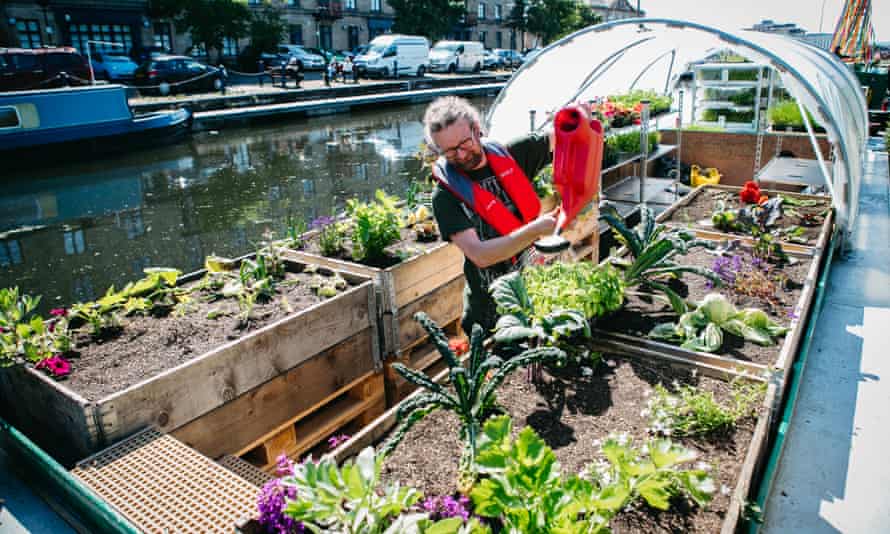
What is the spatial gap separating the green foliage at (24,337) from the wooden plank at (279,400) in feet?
2.79

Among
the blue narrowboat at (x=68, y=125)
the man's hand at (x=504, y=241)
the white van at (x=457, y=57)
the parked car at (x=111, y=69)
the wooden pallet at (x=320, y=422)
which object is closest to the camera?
the man's hand at (x=504, y=241)

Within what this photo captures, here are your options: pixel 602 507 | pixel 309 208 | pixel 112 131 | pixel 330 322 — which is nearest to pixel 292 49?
Answer: pixel 112 131

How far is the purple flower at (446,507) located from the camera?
1792 millimetres

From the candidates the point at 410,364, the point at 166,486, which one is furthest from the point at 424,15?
the point at 166,486

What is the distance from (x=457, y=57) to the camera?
34688 millimetres

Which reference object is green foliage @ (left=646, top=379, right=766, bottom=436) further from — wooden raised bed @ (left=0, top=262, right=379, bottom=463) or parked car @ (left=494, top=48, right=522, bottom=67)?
parked car @ (left=494, top=48, right=522, bottom=67)

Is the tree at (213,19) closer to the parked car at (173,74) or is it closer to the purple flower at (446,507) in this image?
the parked car at (173,74)

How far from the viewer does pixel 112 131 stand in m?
14.2

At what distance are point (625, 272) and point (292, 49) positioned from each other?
3464 cm

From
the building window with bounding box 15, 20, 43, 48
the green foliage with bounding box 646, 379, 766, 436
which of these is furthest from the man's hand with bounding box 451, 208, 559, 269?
the building window with bounding box 15, 20, 43, 48

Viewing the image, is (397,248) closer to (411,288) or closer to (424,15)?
(411,288)

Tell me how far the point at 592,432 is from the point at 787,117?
350 inches

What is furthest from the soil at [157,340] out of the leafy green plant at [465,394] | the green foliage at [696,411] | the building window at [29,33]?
the building window at [29,33]

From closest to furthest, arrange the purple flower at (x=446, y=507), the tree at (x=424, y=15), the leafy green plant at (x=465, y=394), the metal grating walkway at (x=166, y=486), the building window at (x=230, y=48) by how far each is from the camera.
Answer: the purple flower at (x=446, y=507) < the metal grating walkway at (x=166, y=486) < the leafy green plant at (x=465, y=394) < the building window at (x=230, y=48) < the tree at (x=424, y=15)
